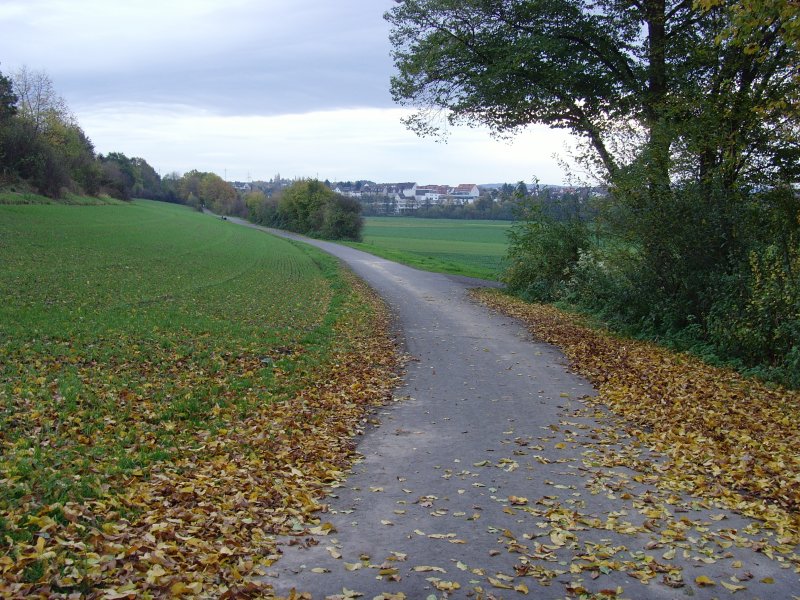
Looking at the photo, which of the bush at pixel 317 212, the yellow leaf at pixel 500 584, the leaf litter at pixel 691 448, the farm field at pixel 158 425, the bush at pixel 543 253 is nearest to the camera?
the yellow leaf at pixel 500 584

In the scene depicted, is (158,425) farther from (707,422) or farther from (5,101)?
(5,101)

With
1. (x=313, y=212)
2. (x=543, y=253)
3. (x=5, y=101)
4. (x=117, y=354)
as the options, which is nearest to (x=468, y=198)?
(x=313, y=212)

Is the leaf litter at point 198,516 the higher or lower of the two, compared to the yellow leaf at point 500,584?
lower

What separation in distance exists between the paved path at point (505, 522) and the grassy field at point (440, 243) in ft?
89.2

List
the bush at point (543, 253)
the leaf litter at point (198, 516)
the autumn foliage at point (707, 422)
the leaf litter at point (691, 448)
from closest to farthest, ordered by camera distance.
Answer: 1. the leaf litter at point (198, 516)
2. the leaf litter at point (691, 448)
3. the autumn foliage at point (707, 422)
4. the bush at point (543, 253)

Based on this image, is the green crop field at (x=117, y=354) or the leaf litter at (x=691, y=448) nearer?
the leaf litter at (x=691, y=448)

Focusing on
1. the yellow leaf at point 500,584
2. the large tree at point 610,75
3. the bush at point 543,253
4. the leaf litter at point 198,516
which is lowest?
the leaf litter at point 198,516

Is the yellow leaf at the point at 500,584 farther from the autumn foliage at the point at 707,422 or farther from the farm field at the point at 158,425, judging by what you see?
the autumn foliage at the point at 707,422

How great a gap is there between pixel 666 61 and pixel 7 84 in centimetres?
6351

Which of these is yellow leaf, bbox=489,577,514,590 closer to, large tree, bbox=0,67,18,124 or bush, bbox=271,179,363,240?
large tree, bbox=0,67,18,124

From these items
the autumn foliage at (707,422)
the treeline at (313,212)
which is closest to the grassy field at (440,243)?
the treeline at (313,212)

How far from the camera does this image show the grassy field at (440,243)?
45.8m

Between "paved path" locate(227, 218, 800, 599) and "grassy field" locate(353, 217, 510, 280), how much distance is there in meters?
27.2

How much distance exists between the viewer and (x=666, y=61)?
18781 mm
